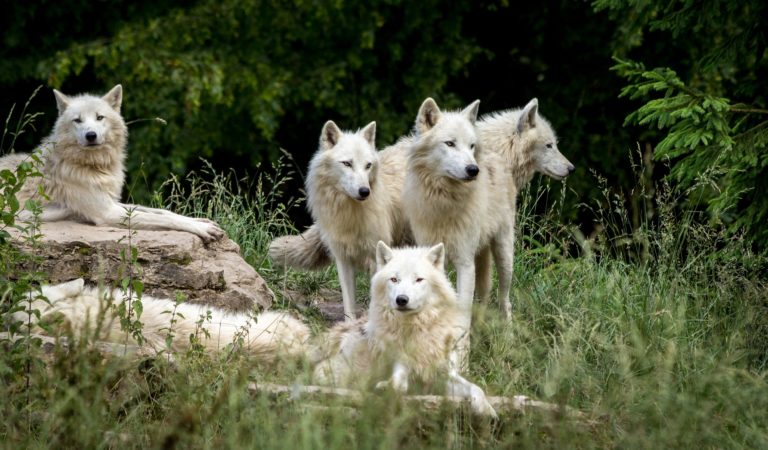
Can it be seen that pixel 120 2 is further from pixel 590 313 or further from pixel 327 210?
pixel 590 313

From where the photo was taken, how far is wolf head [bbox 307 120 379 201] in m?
6.74

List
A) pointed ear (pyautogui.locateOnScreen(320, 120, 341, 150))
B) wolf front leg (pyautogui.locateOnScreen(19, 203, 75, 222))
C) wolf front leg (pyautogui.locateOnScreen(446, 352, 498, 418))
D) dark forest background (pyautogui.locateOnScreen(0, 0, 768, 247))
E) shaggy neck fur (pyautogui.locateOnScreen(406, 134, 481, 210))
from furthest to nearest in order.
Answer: dark forest background (pyautogui.locateOnScreen(0, 0, 768, 247)) → wolf front leg (pyautogui.locateOnScreen(19, 203, 75, 222)) → pointed ear (pyautogui.locateOnScreen(320, 120, 341, 150)) → shaggy neck fur (pyautogui.locateOnScreen(406, 134, 481, 210)) → wolf front leg (pyautogui.locateOnScreen(446, 352, 498, 418))

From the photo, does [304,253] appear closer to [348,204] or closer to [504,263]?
[348,204]

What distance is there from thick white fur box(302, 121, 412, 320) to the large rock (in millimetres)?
627

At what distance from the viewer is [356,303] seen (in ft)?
24.4

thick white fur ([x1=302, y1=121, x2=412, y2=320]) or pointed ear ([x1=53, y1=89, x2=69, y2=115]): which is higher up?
pointed ear ([x1=53, y1=89, x2=69, y2=115])

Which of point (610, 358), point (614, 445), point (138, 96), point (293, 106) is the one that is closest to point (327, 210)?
point (610, 358)

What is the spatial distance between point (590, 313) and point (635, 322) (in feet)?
1.54

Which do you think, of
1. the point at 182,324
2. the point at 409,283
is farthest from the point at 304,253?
the point at 409,283

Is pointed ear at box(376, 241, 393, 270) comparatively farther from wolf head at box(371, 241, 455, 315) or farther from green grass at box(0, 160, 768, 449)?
green grass at box(0, 160, 768, 449)

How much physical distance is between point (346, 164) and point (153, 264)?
142 cm

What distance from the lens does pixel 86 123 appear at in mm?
7109

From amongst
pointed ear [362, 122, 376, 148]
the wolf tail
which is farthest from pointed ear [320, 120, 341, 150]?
the wolf tail

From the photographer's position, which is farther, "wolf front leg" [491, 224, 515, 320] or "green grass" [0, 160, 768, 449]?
"wolf front leg" [491, 224, 515, 320]
